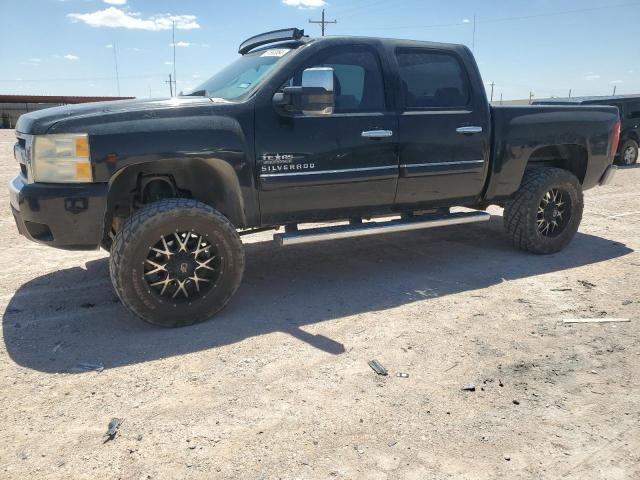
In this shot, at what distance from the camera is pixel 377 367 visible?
3172 millimetres

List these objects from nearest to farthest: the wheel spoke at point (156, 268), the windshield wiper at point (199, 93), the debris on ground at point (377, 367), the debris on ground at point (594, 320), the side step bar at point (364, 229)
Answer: the debris on ground at point (377, 367), the wheel spoke at point (156, 268), the debris on ground at point (594, 320), the side step bar at point (364, 229), the windshield wiper at point (199, 93)

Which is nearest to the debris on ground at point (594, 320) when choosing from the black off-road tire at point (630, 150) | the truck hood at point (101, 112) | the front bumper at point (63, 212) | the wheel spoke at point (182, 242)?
the wheel spoke at point (182, 242)

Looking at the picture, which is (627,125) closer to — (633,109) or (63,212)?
(633,109)

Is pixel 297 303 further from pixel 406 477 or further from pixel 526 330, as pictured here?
pixel 406 477

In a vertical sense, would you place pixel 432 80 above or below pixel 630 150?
above

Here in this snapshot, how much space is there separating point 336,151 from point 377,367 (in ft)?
5.85

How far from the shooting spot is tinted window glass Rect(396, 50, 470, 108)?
4656 millimetres

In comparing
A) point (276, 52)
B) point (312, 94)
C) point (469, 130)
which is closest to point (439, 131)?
point (469, 130)

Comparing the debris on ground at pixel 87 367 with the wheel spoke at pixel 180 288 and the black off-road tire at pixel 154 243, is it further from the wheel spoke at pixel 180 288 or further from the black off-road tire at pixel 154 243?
the wheel spoke at pixel 180 288

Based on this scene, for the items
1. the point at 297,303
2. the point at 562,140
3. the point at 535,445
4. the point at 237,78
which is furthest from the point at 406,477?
the point at 562,140

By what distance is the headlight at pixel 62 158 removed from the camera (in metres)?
3.40

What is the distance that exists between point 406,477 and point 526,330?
1.85m

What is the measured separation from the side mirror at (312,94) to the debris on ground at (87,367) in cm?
215

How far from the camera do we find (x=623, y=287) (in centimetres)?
459
